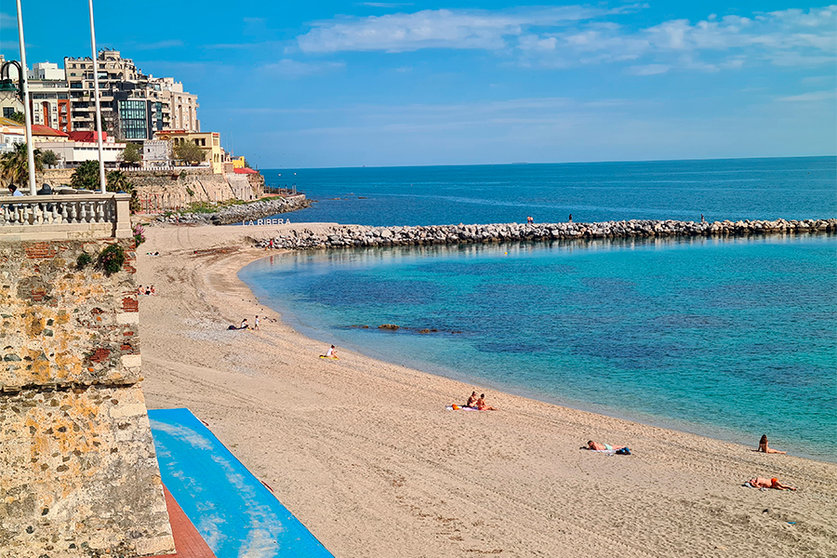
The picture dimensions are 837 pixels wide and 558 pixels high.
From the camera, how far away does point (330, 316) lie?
37.7 metres

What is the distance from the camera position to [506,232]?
72312 millimetres

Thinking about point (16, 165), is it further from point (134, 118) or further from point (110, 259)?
point (134, 118)

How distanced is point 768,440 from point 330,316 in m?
21.9

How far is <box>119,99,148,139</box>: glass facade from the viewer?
12019 cm

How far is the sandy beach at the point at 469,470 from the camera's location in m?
13.9

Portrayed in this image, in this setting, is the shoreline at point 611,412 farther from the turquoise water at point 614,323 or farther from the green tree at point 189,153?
the green tree at point 189,153

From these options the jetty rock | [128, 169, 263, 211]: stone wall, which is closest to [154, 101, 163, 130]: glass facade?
[128, 169, 263, 211]: stone wall

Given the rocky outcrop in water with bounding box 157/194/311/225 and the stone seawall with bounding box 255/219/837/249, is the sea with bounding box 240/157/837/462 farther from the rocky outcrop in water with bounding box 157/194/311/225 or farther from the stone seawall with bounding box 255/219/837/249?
the rocky outcrop in water with bounding box 157/194/311/225

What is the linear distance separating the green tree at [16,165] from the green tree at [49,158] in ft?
99.1

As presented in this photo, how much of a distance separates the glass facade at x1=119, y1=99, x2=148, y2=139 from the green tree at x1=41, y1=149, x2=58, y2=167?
62.1 meters

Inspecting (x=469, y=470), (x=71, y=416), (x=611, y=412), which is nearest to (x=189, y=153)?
(x=611, y=412)

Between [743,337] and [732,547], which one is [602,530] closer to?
[732,547]

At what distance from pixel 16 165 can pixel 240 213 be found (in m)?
57.9

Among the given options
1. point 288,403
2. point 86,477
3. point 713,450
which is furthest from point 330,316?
point 86,477
